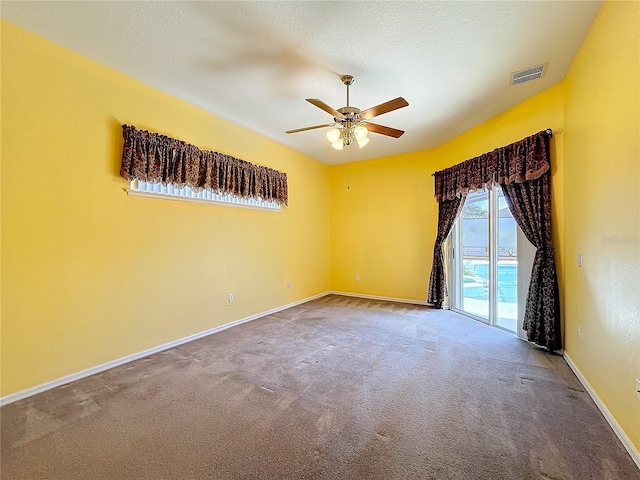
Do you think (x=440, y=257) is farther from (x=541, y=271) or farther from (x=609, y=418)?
(x=609, y=418)

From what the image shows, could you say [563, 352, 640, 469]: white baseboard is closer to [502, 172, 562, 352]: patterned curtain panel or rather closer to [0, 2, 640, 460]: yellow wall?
[0, 2, 640, 460]: yellow wall

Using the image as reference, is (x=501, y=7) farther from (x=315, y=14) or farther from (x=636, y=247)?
(x=636, y=247)

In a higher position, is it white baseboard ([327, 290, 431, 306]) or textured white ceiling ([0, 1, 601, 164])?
textured white ceiling ([0, 1, 601, 164])

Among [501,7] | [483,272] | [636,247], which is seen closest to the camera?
[636,247]

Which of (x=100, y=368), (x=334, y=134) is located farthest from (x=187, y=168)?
(x=100, y=368)

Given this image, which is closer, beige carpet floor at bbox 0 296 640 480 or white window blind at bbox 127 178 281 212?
beige carpet floor at bbox 0 296 640 480

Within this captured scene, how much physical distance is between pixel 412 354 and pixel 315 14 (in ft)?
10.6

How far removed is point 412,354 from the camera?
2.96m

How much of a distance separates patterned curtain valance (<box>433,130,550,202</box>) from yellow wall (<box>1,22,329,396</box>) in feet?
11.2

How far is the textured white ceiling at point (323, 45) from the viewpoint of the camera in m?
1.98

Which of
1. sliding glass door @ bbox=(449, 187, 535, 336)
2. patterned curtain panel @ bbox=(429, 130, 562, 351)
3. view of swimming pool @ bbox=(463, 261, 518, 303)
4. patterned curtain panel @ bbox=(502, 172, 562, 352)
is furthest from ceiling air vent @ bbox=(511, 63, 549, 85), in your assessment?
view of swimming pool @ bbox=(463, 261, 518, 303)

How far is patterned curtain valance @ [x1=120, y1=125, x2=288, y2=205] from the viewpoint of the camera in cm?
276

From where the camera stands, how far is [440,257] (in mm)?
4695

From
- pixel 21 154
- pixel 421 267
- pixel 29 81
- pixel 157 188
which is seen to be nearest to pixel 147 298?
pixel 157 188
